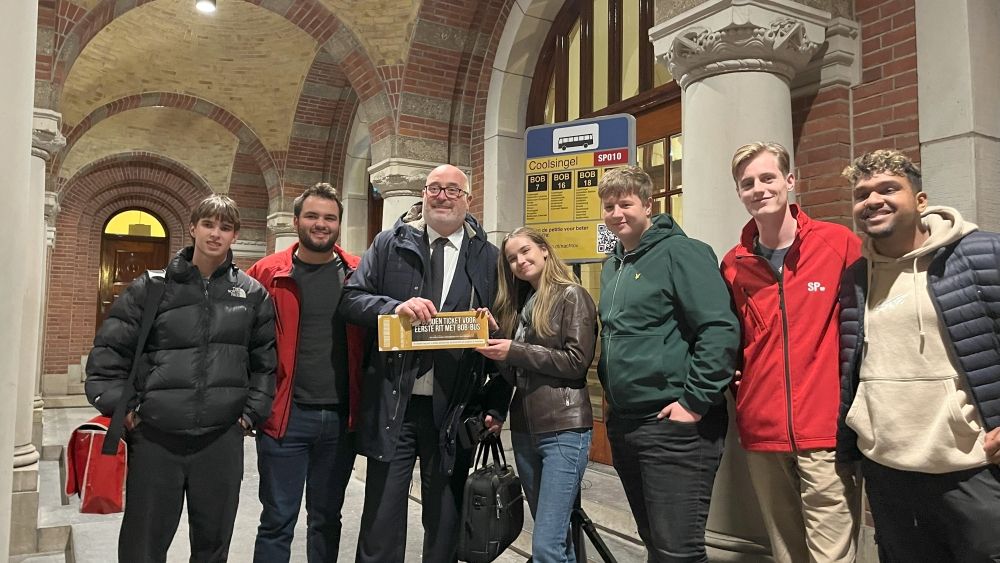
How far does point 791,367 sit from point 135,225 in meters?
15.0

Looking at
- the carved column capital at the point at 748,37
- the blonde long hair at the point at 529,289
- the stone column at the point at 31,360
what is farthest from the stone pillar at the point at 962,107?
the stone column at the point at 31,360

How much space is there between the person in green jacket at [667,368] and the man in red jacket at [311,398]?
1115 mm

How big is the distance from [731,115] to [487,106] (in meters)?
3.86

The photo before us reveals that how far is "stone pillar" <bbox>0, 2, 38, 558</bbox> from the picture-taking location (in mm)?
2061

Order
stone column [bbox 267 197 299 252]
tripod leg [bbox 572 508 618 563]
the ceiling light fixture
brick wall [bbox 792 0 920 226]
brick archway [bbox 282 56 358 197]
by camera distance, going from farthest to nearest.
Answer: stone column [bbox 267 197 299 252] < brick archway [bbox 282 56 358 197] < the ceiling light fixture < brick wall [bbox 792 0 920 226] < tripod leg [bbox 572 508 618 563]

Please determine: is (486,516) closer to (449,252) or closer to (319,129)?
(449,252)

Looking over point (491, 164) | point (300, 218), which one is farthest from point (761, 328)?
point (491, 164)

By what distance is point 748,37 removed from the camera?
10.4ft

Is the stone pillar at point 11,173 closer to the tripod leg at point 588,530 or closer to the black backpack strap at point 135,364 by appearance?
the black backpack strap at point 135,364

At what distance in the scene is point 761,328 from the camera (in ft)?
7.02

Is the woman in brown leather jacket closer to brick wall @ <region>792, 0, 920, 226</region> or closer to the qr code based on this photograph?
the qr code

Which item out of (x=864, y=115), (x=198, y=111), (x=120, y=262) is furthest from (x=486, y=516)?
(x=120, y=262)

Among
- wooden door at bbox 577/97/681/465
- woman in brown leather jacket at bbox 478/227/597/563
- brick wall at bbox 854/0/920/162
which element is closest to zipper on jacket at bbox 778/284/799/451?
woman in brown leather jacket at bbox 478/227/597/563

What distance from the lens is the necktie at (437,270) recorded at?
8.43 feet
